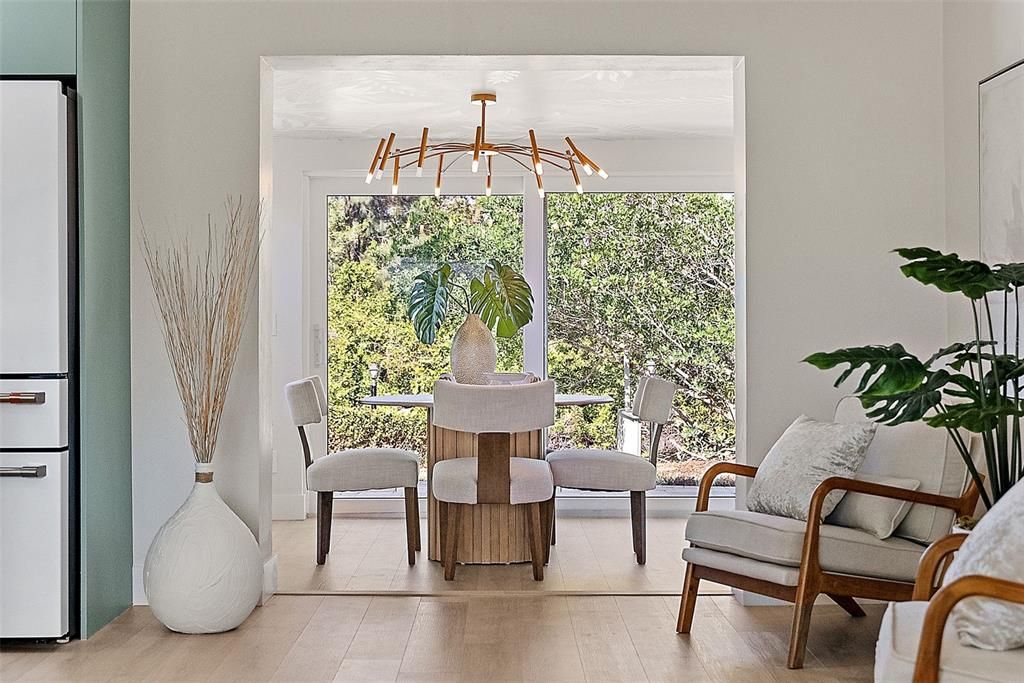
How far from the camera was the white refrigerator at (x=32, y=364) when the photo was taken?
3703 mm

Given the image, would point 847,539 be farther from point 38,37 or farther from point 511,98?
point 38,37

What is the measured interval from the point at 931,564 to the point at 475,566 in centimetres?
274

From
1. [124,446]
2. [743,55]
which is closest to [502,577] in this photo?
[124,446]

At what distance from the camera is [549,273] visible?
6996 mm

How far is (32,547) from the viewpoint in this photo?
3725 mm

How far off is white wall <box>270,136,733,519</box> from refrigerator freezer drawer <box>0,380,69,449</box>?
9.81 feet

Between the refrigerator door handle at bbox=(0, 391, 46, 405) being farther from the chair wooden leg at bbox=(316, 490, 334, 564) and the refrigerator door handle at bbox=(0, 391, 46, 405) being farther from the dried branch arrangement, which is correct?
the chair wooden leg at bbox=(316, 490, 334, 564)

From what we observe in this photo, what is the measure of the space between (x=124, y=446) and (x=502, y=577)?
1762 millimetres

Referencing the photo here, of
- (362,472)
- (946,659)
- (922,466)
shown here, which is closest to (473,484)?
(362,472)

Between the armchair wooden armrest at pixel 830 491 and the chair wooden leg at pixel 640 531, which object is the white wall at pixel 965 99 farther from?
the chair wooden leg at pixel 640 531

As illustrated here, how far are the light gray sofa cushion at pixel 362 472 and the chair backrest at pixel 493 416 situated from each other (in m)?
0.64

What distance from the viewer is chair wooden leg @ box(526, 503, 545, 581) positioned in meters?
4.81

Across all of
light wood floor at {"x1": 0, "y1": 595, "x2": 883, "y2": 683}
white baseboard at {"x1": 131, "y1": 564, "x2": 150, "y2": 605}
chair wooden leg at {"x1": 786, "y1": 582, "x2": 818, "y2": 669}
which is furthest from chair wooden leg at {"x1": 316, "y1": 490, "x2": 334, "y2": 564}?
chair wooden leg at {"x1": 786, "y1": 582, "x2": 818, "y2": 669}

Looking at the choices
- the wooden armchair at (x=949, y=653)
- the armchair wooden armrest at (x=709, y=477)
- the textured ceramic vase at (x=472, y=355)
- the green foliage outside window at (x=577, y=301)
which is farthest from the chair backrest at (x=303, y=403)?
the wooden armchair at (x=949, y=653)
